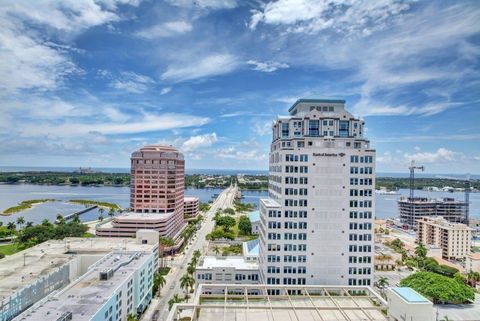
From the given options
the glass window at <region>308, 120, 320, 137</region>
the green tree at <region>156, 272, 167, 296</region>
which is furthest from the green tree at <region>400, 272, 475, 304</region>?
the green tree at <region>156, 272, 167, 296</region>

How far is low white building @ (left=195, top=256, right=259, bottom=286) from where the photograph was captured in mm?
72438

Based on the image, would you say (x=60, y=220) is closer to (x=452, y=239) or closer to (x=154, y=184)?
(x=154, y=184)

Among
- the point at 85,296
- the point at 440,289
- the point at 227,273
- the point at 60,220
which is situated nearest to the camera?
the point at 85,296

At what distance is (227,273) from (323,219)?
27.5 m

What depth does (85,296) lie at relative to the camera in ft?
172

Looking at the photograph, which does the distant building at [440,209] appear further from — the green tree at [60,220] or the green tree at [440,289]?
the green tree at [60,220]

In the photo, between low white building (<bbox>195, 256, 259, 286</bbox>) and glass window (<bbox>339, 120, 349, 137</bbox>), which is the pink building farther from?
glass window (<bbox>339, 120, 349, 137</bbox>)

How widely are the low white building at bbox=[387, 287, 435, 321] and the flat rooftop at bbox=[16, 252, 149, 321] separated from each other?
37386mm

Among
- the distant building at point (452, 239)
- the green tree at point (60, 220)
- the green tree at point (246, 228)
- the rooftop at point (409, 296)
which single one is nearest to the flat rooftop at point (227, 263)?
the rooftop at point (409, 296)

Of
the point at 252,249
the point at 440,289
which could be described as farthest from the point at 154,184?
the point at 440,289

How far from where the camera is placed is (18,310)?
52062 millimetres

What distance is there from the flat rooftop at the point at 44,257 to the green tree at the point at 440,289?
2483 inches

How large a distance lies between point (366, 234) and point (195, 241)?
9454 cm

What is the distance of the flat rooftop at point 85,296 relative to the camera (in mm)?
45469
